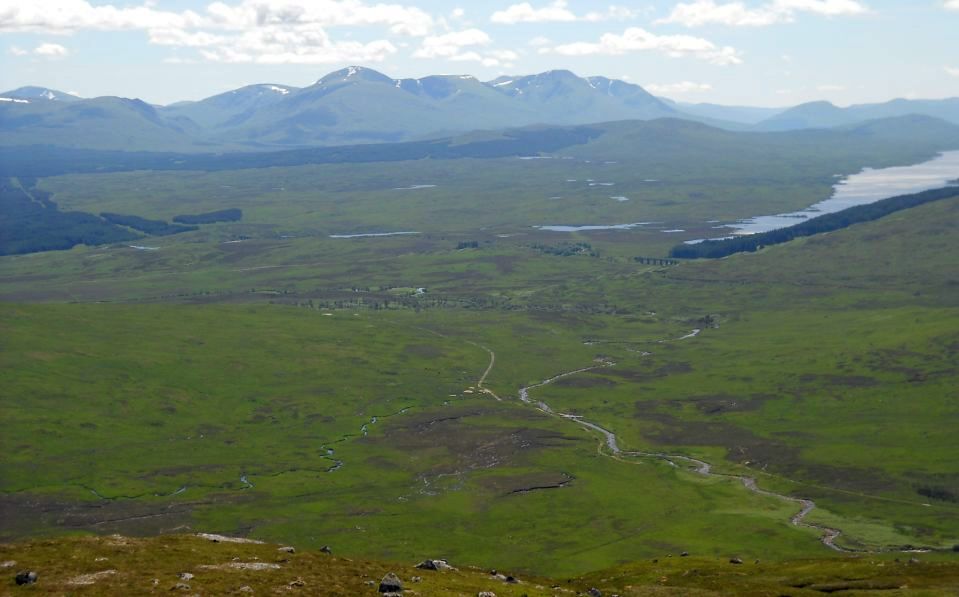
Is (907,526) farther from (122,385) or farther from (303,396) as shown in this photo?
(122,385)

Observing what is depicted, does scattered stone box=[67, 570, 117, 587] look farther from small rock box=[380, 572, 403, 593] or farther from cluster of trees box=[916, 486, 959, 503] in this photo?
cluster of trees box=[916, 486, 959, 503]

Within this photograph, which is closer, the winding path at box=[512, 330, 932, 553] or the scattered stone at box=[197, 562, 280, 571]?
the scattered stone at box=[197, 562, 280, 571]

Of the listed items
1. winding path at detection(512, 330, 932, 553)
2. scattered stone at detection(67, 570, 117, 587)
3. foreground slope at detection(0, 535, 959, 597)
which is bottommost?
winding path at detection(512, 330, 932, 553)

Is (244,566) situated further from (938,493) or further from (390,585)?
(938,493)

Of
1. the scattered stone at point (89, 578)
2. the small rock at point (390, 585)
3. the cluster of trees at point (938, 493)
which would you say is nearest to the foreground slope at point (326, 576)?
the scattered stone at point (89, 578)

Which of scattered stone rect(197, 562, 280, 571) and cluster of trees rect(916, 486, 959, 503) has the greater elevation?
scattered stone rect(197, 562, 280, 571)

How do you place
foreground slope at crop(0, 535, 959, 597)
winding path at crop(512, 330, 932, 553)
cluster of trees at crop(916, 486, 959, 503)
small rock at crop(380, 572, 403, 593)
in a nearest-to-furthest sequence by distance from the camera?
1. foreground slope at crop(0, 535, 959, 597)
2. small rock at crop(380, 572, 403, 593)
3. winding path at crop(512, 330, 932, 553)
4. cluster of trees at crop(916, 486, 959, 503)

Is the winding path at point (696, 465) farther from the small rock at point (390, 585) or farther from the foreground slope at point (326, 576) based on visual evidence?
the small rock at point (390, 585)

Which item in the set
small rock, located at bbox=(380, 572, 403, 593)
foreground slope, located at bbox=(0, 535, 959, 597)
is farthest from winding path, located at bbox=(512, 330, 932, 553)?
small rock, located at bbox=(380, 572, 403, 593)

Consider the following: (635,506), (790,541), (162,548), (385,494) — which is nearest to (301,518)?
(385,494)
